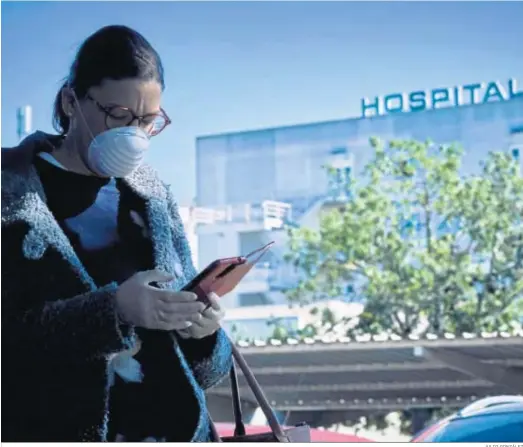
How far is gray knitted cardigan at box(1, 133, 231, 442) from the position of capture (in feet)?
7.76

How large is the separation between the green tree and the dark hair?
1.00m

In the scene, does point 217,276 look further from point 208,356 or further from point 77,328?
point 77,328

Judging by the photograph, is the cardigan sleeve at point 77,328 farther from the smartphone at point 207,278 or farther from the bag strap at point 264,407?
the bag strap at point 264,407

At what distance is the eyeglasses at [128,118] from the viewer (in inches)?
99.4

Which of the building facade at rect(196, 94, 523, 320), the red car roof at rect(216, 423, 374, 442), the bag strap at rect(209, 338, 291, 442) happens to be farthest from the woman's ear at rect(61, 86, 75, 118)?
the red car roof at rect(216, 423, 374, 442)

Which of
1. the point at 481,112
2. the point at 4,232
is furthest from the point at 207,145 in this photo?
the point at 4,232

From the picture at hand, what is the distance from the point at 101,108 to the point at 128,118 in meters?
0.07

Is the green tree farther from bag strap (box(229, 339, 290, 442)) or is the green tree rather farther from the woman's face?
the woman's face

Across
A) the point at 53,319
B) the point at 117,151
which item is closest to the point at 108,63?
the point at 117,151

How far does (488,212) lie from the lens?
363 cm

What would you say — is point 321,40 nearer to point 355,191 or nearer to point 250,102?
point 250,102

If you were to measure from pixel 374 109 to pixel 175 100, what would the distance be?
638mm

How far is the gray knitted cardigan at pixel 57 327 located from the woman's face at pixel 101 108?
9 cm

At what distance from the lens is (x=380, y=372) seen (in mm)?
4156
